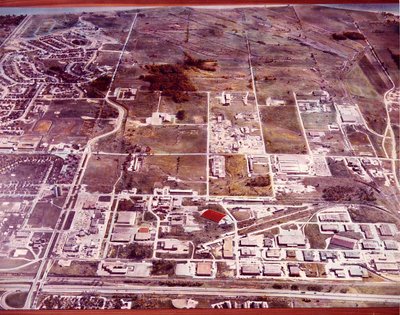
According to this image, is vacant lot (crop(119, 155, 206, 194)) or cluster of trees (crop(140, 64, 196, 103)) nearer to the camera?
vacant lot (crop(119, 155, 206, 194))

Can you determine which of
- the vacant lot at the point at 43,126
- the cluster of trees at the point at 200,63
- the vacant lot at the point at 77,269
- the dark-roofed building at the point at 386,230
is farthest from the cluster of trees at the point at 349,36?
the vacant lot at the point at 77,269

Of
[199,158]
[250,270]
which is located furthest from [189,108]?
[250,270]

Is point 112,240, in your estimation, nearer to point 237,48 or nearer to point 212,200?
point 212,200

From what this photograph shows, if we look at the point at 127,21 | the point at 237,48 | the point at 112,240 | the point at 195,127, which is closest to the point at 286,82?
the point at 237,48

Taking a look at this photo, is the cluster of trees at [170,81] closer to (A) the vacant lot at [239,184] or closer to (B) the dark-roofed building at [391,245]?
(A) the vacant lot at [239,184]

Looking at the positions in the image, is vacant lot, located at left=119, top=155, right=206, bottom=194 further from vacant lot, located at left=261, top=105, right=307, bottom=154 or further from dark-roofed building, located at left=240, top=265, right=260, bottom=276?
dark-roofed building, located at left=240, top=265, right=260, bottom=276

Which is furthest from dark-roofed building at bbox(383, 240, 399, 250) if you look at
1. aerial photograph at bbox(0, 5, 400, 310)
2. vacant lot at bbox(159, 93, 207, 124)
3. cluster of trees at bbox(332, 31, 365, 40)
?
cluster of trees at bbox(332, 31, 365, 40)

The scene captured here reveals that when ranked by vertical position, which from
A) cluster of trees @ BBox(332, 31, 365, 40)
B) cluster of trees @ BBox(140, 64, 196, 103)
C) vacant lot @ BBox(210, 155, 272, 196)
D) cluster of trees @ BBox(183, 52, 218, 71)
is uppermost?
cluster of trees @ BBox(332, 31, 365, 40)
